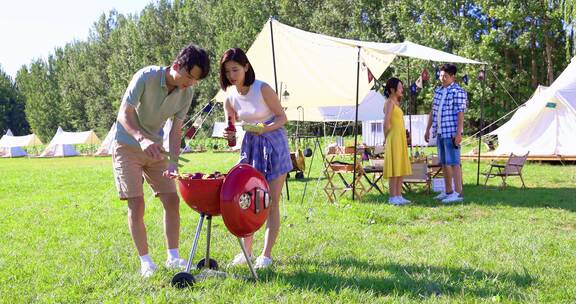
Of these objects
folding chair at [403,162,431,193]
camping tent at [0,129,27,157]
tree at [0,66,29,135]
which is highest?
tree at [0,66,29,135]

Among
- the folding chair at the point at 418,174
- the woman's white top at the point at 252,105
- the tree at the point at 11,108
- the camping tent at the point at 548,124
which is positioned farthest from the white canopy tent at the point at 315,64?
the tree at the point at 11,108

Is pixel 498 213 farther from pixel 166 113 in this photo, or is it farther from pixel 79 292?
pixel 79 292

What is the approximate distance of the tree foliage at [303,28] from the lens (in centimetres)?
2430

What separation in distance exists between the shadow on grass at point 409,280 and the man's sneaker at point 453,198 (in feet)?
11.5

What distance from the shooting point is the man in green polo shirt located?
3.24 m

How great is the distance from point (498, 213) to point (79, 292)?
4707 millimetres

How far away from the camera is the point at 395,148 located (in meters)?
6.97

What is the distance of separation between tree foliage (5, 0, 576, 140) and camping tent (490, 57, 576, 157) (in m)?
1.64

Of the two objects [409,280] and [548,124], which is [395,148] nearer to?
[409,280]

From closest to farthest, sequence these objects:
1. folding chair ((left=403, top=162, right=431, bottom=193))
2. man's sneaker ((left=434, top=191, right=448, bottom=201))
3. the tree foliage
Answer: man's sneaker ((left=434, top=191, right=448, bottom=201)) < folding chair ((left=403, top=162, right=431, bottom=193)) < the tree foliage

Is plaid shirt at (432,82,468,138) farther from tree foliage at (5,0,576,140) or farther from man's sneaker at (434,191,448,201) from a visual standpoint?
tree foliage at (5,0,576,140)

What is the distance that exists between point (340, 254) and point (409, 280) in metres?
0.86

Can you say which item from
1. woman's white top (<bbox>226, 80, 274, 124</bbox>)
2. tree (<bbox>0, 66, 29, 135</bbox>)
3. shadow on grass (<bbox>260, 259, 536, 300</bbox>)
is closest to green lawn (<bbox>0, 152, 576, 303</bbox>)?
shadow on grass (<bbox>260, 259, 536, 300</bbox>)

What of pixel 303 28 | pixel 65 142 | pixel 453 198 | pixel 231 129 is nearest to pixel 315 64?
pixel 453 198
